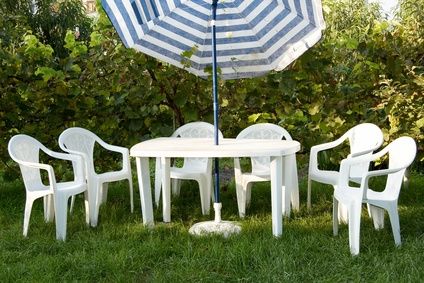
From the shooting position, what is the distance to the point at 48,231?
4.11m

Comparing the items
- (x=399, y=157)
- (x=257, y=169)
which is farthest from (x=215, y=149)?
(x=257, y=169)

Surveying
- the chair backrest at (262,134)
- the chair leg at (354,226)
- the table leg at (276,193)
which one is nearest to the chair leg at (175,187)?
the chair backrest at (262,134)

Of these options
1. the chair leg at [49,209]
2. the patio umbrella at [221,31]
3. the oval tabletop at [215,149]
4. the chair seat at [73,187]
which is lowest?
the chair leg at [49,209]

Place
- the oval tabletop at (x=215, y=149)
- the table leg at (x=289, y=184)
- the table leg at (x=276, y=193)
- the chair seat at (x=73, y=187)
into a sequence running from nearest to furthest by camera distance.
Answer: the oval tabletop at (x=215, y=149)
the table leg at (x=276, y=193)
the chair seat at (x=73, y=187)
the table leg at (x=289, y=184)

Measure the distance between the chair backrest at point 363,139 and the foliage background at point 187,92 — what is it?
0.59 m

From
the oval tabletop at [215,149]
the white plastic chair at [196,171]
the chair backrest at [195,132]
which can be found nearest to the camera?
the oval tabletop at [215,149]

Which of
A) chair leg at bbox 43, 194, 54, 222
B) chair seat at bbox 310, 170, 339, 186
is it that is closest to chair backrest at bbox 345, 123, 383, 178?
chair seat at bbox 310, 170, 339, 186

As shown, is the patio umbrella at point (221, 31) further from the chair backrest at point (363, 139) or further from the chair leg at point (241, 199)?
the chair backrest at point (363, 139)

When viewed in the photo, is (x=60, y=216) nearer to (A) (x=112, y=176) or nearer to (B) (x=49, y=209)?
(B) (x=49, y=209)

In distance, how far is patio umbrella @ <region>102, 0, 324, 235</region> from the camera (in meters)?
3.94

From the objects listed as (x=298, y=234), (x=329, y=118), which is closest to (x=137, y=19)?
(x=298, y=234)

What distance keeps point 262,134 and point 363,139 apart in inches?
36.1

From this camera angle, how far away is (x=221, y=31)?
441 cm

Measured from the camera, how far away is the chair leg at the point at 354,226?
10.9ft
